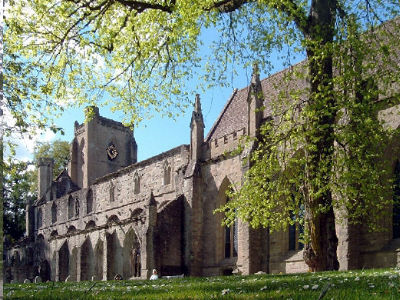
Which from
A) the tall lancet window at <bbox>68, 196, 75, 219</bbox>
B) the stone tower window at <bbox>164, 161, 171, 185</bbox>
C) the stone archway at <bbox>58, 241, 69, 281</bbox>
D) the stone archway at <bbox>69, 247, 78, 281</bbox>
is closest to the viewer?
the stone tower window at <bbox>164, 161, 171, 185</bbox>

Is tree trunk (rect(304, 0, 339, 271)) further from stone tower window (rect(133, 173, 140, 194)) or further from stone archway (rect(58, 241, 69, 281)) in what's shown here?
stone archway (rect(58, 241, 69, 281))

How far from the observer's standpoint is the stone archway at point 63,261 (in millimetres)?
38344

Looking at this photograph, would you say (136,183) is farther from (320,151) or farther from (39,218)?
(320,151)

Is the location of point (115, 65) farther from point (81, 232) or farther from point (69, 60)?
point (81, 232)

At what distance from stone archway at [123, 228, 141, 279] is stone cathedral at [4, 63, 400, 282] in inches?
2.7

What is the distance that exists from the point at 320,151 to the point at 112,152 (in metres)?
38.4

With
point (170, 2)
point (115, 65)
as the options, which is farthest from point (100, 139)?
point (170, 2)

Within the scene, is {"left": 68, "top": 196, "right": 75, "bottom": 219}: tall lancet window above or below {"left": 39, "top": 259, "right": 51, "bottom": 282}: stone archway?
above

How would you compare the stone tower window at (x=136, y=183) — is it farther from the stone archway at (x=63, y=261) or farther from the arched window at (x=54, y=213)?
the arched window at (x=54, y=213)

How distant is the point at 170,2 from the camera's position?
44.3 ft

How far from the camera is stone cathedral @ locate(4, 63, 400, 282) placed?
707 inches

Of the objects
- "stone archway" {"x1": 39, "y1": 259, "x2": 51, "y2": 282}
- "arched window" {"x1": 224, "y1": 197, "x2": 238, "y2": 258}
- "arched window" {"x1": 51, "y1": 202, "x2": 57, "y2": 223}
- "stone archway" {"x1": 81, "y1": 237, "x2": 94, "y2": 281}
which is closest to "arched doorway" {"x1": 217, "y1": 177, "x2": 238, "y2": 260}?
"arched window" {"x1": 224, "y1": 197, "x2": 238, "y2": 258}

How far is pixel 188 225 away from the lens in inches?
1046

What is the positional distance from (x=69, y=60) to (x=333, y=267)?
32.9 feet
